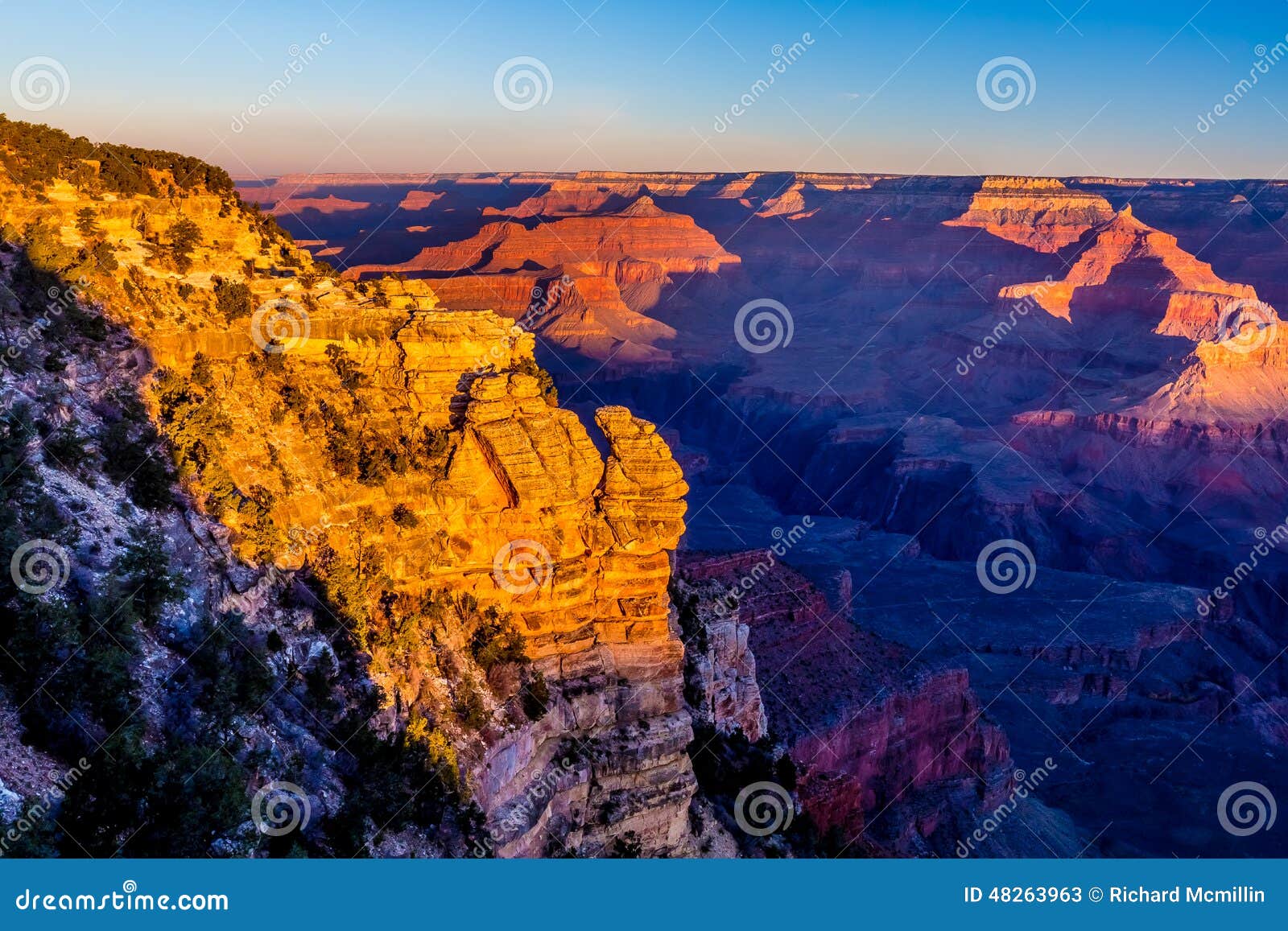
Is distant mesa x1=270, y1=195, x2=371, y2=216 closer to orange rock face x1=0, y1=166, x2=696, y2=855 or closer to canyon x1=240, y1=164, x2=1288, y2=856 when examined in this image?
canyon x1=240, y1=164, x2=1288, y2=856

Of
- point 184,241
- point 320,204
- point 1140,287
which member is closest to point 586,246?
point 320,204

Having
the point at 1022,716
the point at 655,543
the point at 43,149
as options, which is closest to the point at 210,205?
the point at 43,149

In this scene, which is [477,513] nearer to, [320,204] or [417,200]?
[320,204]

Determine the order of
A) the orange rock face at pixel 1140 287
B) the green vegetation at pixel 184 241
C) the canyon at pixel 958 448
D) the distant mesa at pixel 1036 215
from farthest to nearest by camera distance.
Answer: the distant mesa at pixel 1036 215 < the orange rock face at pixel 1140 287 < the canyon at pixel 958 448 < the green vegetation at pixel 184 241

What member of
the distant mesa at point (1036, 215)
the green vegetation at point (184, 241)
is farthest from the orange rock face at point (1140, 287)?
the green vegetation at point (184, 241)

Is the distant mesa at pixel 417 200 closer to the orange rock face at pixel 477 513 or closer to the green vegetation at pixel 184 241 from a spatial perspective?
the green vegetation at pixel 184 241

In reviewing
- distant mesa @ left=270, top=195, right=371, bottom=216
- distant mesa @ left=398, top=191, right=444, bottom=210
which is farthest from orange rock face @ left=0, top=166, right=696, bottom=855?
distant mesa @ left=398, top=191, right=444, bottom=210

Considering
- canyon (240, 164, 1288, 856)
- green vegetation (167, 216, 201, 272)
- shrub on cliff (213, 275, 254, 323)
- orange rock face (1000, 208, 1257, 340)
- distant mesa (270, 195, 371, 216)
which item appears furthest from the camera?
distant mesa (270, 195, 371, 216)

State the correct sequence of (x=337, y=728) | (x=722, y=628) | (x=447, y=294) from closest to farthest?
(x=337, y=728)
(x=722, y=628)
(x=447, y=294)

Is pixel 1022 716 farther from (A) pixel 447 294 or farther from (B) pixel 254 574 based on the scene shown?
(A) pixel 447 294

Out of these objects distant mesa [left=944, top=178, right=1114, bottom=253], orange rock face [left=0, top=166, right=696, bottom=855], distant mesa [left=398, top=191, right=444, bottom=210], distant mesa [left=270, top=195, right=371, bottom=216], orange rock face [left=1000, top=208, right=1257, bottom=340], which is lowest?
orange rock face [left=0, top=166, right=696, bottom=855]

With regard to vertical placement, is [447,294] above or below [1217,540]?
below
